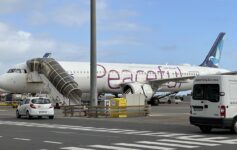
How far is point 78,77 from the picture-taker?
49.6 metres

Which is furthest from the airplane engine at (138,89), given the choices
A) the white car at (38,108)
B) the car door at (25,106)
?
the white car at (38,108)

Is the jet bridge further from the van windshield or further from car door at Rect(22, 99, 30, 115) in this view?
the van windshield

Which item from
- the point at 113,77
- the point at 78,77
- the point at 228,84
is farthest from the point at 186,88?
the point at 228,84

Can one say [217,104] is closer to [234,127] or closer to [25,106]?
[234,127]

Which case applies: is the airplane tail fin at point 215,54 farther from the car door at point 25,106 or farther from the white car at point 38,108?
the car door at point 25,106

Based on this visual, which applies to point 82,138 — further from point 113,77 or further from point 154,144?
point 113,77

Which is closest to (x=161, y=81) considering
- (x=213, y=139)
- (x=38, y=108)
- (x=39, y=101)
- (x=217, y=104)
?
(x=39, y=101)

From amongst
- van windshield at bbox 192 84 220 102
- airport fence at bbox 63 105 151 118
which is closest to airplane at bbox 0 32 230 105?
airport fence at bbox 63 105 151 118

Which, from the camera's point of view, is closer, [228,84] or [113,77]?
[228,84]

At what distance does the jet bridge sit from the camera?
44.2m

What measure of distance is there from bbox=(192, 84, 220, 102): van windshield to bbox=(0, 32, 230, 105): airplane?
25.1 m

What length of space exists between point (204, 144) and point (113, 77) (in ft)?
123

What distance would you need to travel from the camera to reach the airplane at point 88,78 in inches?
1795

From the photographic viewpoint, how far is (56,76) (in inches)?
1772
